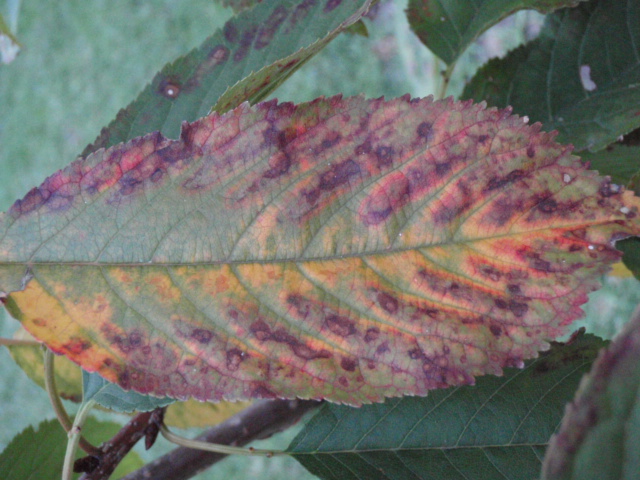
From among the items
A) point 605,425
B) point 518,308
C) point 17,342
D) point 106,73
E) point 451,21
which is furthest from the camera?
point 106,73

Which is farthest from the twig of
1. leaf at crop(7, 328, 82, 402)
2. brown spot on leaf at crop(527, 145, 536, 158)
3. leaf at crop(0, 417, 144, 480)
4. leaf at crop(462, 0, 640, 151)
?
leaf at crop(462, 0, 640, 151)

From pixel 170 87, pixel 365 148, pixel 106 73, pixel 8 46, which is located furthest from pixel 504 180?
pixel 106 73

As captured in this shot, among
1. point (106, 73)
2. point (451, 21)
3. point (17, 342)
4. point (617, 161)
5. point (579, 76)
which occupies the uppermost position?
point (106, 73)

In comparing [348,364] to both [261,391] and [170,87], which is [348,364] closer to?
[261,391]

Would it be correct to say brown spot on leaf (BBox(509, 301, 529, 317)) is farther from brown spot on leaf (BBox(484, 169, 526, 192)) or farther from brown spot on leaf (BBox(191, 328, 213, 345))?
brown spot on leaf (BBox(191, 328, 213, 345))

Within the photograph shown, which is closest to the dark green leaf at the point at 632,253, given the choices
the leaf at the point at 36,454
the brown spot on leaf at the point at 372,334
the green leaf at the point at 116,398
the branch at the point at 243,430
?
the brown spot on leaf at the point at 372,334

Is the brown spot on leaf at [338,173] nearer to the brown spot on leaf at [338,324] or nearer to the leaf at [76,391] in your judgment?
the brown spot on leaf at [338,324]
